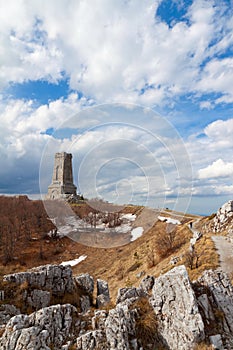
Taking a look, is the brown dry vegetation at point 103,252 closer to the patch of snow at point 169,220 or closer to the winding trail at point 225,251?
the winding trail at point 225,251

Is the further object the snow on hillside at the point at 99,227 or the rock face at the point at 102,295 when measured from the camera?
the snow on hillside at the point at 99,227

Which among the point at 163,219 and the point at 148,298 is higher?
the point at 163,219

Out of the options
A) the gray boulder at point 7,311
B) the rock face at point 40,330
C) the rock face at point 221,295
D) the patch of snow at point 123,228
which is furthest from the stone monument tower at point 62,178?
the rock face at point 40,330

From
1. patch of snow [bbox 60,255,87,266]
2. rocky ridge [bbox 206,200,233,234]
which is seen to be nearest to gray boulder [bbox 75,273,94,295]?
patch of snow [bbox 60,255,87,266]

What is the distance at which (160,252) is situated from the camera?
4094 centimetres

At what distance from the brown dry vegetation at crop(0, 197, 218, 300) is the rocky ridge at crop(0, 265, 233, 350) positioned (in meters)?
12.5

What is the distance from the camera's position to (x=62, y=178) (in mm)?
84750

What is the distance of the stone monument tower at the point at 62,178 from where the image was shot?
82000 mm

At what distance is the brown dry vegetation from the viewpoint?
3380cm

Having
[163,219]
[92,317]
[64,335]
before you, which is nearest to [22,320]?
[64,335]

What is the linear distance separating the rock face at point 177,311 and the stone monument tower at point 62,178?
7188 cm

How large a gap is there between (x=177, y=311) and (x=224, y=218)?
37275mm

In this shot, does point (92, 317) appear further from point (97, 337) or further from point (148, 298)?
point (148, 298)

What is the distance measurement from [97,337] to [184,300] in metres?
3.84
